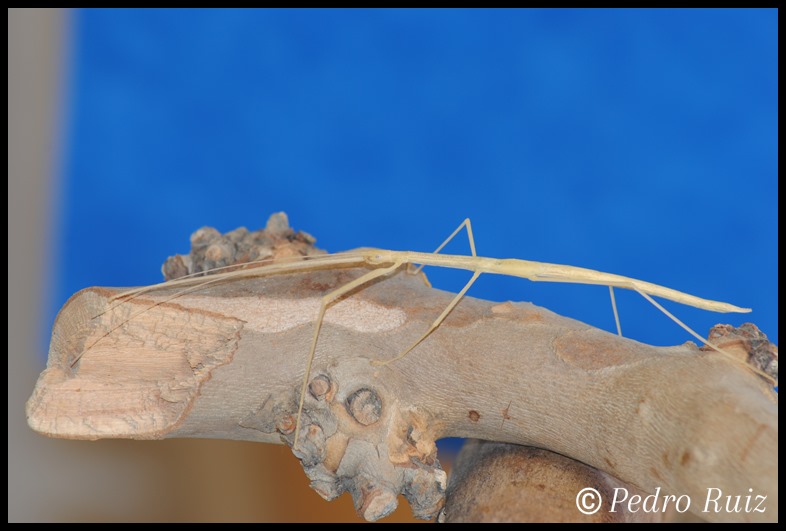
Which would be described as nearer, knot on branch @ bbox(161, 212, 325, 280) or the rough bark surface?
the rough bark surface

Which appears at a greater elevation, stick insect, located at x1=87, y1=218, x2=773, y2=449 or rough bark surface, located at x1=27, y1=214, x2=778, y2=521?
stick insect, located at x1=87, y1=218, x2=773, y2=449

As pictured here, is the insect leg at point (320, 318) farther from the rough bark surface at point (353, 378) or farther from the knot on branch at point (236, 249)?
the knot on branch at point (236, 249)

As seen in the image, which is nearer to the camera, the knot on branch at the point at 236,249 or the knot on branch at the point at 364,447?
the knot on branch at the point at 364,447

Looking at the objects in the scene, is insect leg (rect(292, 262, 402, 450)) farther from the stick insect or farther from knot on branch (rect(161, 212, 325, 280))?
knot on branch (rect(161, 212, 325, 280))

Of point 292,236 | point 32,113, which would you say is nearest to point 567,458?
point 292,236

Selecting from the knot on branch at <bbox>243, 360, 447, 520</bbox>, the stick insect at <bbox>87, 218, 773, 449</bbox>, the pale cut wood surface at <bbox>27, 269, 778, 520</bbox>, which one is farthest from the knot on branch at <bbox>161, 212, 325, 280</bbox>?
the knot on branch at <bbox>243, 360, 447, 520</bbox>

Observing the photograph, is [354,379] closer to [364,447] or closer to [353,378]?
[353,378]

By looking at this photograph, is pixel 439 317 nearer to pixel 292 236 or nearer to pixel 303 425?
pixel 303 425

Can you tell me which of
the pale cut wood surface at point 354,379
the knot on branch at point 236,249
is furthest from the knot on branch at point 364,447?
the knot on branch at point 236,249
